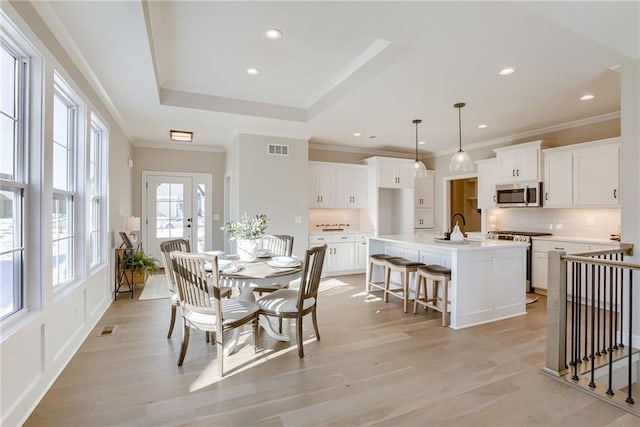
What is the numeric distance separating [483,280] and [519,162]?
2778mm

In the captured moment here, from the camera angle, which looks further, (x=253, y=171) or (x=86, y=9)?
(x=253, y=171)

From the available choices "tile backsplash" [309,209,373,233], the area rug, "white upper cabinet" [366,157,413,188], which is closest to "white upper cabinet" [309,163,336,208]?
"tile backsplash" [309,209,373,233]

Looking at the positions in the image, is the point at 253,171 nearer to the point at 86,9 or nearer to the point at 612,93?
the point at 86,9

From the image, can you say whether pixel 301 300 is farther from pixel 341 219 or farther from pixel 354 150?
pixel 354 150

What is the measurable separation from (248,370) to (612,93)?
16.6 ft

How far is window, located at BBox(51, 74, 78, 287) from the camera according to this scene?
280cm

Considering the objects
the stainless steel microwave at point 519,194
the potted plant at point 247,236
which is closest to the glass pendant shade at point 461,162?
the stainless steel microwave at point 519,194

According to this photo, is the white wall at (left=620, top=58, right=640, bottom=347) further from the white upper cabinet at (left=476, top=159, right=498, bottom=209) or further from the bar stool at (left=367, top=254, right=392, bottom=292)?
the white upper cabinet at (left=476, top=159, right=498, bottom=209)

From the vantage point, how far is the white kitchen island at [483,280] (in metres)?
3.58

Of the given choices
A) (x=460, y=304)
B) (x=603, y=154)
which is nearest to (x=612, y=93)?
(x=603, y=154)

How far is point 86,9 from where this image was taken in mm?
2225

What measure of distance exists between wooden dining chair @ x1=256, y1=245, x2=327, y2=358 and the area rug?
2548 millimetres

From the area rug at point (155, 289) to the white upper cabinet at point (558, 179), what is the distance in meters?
6.04

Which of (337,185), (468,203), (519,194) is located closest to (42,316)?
(337,185)
